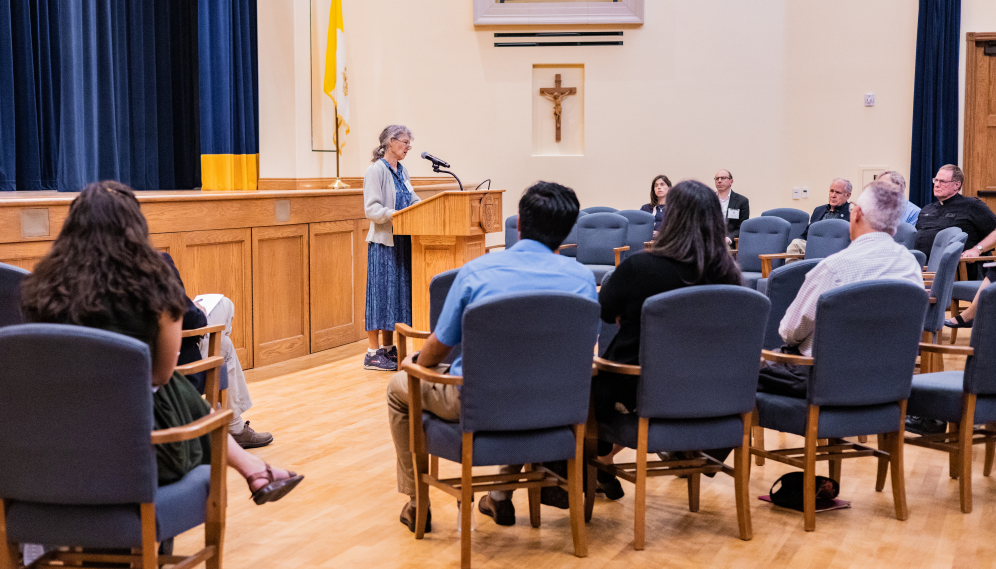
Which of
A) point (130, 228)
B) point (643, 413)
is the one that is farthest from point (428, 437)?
point (130, 228)

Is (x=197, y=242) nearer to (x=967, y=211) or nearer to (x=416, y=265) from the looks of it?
(x=416, y=265)

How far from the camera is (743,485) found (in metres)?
3.04

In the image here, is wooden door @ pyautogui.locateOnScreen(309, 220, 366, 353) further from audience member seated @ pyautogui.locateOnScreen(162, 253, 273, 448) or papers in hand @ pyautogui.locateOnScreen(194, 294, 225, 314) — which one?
papers in hand @ pyautogui.locateOnScreen(194, 294, 225, 314)

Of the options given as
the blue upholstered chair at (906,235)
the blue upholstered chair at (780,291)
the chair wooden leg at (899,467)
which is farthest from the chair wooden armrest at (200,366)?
the blue upholstered chair at (906,235)

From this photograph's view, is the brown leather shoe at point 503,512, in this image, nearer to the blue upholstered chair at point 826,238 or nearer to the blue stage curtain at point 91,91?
the blue upholstered chair at point 826,238

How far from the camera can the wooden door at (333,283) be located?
640cm

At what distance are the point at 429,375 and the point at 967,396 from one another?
6.51 feet

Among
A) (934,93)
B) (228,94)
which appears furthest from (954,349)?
(934,93)

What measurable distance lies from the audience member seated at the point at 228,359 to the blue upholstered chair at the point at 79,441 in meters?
1.19

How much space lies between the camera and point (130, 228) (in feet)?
7.66

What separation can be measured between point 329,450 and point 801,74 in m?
7.28

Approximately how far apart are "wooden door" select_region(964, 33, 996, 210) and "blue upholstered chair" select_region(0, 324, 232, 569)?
915cm

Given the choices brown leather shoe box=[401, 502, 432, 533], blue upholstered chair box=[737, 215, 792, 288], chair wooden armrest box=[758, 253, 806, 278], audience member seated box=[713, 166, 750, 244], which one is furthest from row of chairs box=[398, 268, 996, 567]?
audience member seated box=[713, 166, 750, 244]

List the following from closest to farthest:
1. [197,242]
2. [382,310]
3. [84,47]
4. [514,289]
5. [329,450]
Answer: [514,289], [329,450], [197,242], [382,310], [84,47]
